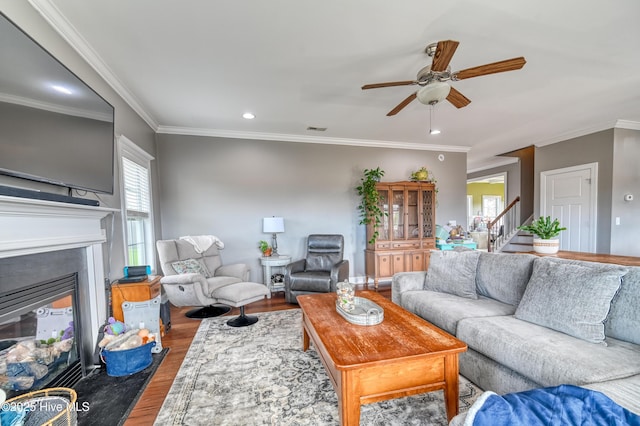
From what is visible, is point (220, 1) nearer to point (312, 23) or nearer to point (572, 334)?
point (312, 23)

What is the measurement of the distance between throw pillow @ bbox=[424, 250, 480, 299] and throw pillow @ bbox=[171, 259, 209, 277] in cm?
267

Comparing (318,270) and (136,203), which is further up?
(136,203)

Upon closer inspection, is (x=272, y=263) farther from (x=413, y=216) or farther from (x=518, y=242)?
(x=518, y=242)

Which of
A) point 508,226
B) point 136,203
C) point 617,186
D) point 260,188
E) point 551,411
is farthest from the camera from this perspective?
point 508,226

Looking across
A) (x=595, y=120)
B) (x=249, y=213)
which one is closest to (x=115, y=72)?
(x=249, y=213)

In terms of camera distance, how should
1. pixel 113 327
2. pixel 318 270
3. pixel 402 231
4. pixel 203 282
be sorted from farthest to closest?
pixel 402 231
pixel 318 270
pixel 203 282
pixel 113 327

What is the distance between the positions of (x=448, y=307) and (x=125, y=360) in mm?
2547

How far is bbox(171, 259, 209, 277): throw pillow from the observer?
320cm

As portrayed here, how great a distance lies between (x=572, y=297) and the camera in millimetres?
1657

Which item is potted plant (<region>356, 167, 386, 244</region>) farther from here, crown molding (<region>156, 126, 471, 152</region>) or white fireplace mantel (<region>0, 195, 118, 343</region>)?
white fireplace mantel (<region>0, 195, 118, 343</region>)

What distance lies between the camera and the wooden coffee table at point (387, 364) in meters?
1.35

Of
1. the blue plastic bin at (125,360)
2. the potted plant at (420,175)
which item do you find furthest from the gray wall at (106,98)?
the potted plant at (420,175)

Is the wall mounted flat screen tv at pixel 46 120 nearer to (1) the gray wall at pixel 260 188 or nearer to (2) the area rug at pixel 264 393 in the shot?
(2) the area rug at pixel 264 393

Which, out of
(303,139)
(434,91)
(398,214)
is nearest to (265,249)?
(303,139)
